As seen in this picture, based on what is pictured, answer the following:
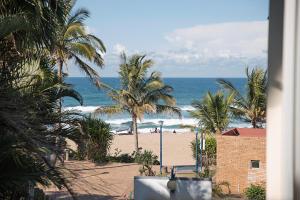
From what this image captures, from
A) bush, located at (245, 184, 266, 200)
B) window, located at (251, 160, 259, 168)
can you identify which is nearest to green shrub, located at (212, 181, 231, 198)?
bush, located at (245, 184, 266, 200)

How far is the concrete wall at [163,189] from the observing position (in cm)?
497

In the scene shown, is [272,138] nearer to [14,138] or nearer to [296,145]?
[296,145]

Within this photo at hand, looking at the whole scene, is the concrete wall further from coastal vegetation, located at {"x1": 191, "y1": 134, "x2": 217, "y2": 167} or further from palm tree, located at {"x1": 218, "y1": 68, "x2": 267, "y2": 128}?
palm tree, located at {"x1": 218, "y1": 68, "x2": 267, "y2": 128}

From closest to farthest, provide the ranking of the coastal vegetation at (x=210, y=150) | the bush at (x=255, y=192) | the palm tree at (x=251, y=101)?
the bush at (x=255, y=192) < the coastal vegetation at (x=210, y=150) < the palm tree at (x=251, y=101)

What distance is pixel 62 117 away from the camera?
368cm

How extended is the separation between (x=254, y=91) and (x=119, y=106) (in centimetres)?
562

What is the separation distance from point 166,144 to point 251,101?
15503mm

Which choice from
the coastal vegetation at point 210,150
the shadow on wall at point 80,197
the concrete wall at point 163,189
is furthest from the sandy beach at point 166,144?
the concrete wall at point 163,189

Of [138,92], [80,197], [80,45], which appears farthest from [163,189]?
[138,92]

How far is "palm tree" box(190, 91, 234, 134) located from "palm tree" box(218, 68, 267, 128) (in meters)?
0.49

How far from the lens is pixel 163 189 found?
5012mm

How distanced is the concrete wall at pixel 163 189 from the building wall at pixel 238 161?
251 inches

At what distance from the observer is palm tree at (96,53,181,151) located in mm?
18859

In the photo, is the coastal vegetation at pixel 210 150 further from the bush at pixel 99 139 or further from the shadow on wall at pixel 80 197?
the shadow on wall at pixel 80 197
